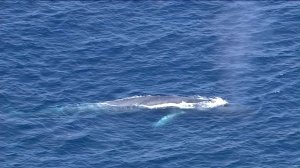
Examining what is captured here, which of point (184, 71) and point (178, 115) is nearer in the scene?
point (178, 115)

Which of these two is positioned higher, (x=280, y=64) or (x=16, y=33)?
(x=16, y=33)

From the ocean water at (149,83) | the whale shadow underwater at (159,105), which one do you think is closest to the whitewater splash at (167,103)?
the whale shadow underwater at (159,105)

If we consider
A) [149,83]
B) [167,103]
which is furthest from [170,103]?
[149,83]

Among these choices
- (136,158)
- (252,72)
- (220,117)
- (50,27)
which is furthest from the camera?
(50,27)

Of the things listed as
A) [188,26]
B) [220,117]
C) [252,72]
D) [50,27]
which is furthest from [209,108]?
[50,27]

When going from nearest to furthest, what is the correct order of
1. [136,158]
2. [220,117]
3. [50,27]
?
[136,158], [220,117], [50,27]

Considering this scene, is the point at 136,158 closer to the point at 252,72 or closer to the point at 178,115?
the point at 178,115

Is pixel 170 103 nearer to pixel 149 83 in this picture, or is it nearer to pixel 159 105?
pixel 159 105
